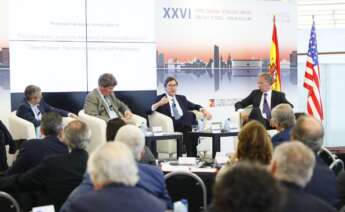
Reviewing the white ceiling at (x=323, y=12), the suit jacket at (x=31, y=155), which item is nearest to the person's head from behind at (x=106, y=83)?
the suit jacket at (x=31, y=155)

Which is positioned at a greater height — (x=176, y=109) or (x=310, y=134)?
(x=310, y=134)

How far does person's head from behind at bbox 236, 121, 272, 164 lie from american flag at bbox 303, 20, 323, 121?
22.8ft

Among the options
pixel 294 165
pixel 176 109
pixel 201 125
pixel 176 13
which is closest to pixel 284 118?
pixel 294 165

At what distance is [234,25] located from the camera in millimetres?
11195

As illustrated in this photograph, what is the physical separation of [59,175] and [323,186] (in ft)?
5.90

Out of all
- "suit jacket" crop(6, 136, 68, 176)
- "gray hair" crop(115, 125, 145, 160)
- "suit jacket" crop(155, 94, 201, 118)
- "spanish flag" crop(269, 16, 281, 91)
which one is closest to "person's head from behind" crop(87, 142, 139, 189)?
"gray hair" crop(115, 125, 145, 160)

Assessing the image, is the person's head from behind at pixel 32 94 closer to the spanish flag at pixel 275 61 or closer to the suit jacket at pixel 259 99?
the suit jacket at pixel 259 99

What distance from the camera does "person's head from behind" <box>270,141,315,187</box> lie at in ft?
9.63

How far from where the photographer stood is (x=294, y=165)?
2949 millimetres

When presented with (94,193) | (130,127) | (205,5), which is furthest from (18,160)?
(205,5)

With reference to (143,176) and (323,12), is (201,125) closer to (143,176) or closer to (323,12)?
(143,176)

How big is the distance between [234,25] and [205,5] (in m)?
0.72

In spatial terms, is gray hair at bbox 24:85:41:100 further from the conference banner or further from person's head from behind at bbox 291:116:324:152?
person's head from behind at bbox 291:116:324:152

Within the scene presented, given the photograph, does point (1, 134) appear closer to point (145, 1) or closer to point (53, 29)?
point (53, 29)
